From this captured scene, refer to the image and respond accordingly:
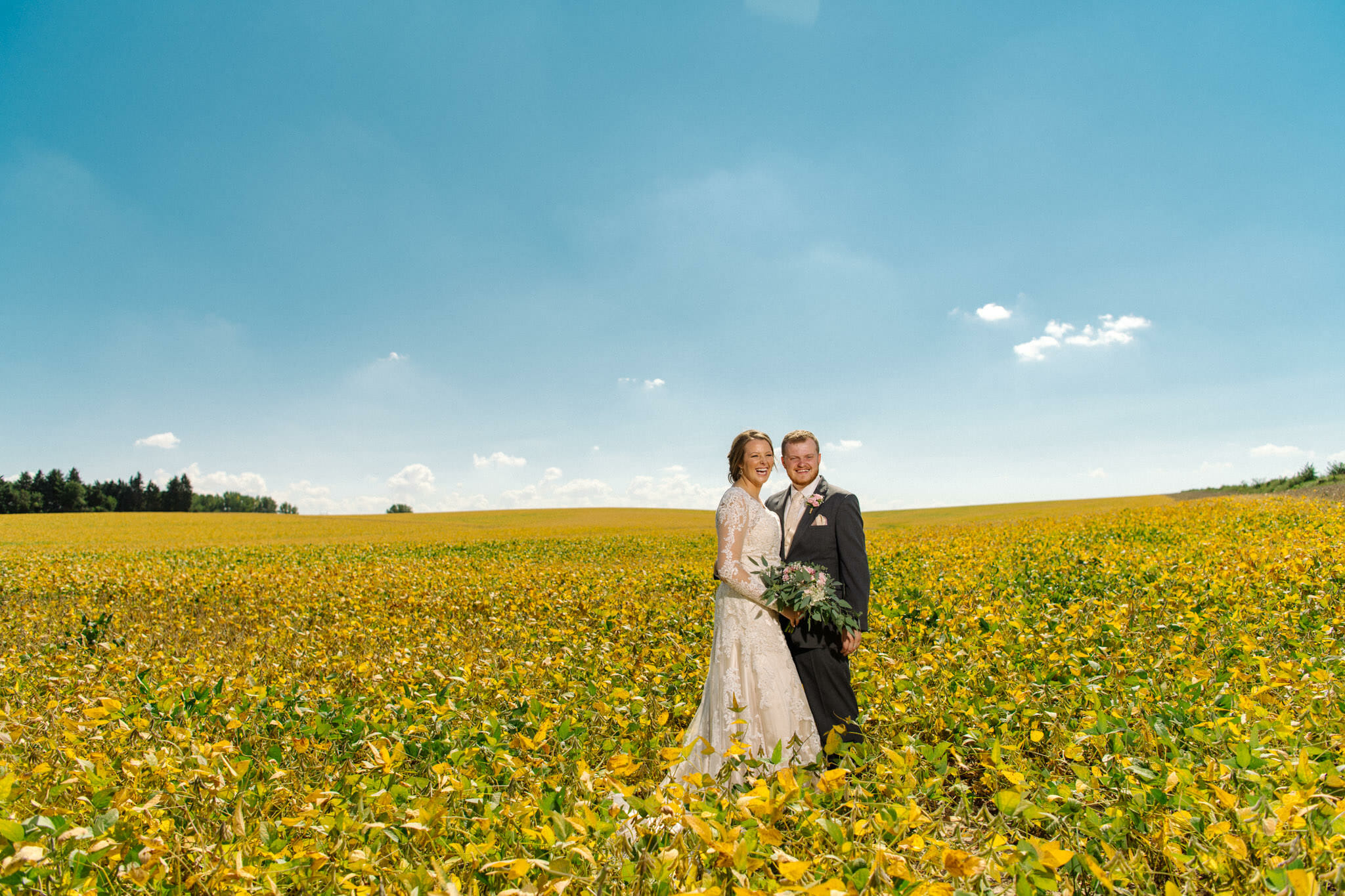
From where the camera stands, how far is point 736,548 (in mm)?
4496

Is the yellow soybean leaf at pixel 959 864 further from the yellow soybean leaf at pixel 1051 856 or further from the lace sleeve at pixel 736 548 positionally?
the lace sleeve at pixel 736 548

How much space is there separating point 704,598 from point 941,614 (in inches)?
149

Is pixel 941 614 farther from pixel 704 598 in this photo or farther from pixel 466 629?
pixel 466 629

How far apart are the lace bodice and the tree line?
3923 inches

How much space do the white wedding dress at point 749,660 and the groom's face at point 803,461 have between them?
0.34 metres

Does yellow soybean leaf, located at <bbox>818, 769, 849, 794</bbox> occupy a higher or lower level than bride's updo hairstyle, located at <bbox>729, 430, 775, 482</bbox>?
lower

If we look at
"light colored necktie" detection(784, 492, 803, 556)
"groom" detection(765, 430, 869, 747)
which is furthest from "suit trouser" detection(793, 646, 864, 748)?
"light colored necktie" detection(784, 492, 803, 556)

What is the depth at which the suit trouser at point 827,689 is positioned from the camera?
4.65 metres

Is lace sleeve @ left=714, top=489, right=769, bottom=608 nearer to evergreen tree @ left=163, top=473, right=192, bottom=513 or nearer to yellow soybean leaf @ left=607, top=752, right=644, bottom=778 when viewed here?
yellow soybean leaf @ left=607, top=752, right=644, bottom=778

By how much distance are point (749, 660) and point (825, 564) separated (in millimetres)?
870

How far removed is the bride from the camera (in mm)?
4457

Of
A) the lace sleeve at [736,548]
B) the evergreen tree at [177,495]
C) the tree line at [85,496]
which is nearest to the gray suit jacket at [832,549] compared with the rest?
the lace sleeve at [736,548]

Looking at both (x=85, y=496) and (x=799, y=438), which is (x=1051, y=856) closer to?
(x=799, y=438)

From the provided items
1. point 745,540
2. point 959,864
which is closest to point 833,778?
point 959,864
